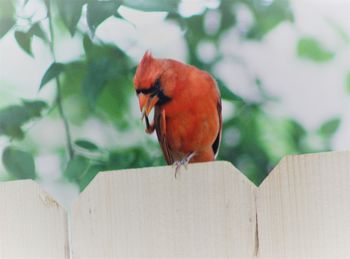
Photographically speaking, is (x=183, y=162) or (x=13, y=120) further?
(x=13, y=120)

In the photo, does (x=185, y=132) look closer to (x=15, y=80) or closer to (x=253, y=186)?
(x=253, y=186)

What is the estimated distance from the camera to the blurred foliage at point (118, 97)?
0.81 meters

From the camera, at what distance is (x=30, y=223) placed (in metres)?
0.89

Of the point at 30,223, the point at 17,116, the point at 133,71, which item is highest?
the point at 133,71

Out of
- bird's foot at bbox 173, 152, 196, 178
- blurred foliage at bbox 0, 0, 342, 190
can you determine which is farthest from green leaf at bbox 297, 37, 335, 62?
bird's foot at bbox 173, 152, 196, 178

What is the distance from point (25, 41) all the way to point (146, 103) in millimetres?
245

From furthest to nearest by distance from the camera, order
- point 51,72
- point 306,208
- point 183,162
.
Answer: point 51,72, point 183,162, point 306,208

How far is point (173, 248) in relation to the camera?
782 mm

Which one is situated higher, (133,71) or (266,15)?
(266,15)

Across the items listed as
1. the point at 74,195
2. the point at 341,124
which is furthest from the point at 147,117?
the point at 341,124

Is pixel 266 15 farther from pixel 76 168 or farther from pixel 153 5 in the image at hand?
pixel 76 168

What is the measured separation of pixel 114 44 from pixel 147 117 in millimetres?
131

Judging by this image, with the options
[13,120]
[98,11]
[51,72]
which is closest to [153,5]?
[98,11]

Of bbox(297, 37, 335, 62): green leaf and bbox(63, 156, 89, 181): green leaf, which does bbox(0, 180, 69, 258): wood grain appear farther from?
bbox(297, 37, 335, 62): green leaf
